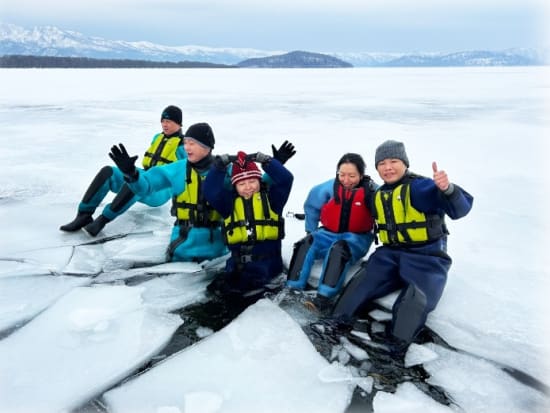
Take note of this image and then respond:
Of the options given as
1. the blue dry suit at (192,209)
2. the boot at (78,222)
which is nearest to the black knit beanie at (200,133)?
the blue dry suit at (192,209)

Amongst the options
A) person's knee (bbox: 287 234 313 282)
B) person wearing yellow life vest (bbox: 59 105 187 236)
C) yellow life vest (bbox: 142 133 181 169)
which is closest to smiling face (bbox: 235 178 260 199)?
person's knee (bbox: 287 234 313 282)

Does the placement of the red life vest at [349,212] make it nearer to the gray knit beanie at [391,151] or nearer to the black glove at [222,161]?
the gray knit beanie at [391,151]

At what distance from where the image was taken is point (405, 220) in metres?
3.07

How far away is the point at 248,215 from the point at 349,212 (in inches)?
30.7

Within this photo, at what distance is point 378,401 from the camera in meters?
2.23

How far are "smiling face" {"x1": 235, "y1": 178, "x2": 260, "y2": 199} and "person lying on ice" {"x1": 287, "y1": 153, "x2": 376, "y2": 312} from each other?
553 millimetres

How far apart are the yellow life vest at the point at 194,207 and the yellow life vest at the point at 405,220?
1435 millimetres

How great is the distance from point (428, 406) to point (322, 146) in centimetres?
626

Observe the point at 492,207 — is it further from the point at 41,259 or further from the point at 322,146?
the point at 41,259

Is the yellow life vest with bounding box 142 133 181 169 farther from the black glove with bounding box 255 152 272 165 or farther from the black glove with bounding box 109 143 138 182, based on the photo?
the black glove with bounding box 255 152 272 165

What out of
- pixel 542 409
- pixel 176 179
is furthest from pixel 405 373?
pixel 176 179

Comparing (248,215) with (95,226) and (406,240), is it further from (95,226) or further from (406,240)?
(95,226)

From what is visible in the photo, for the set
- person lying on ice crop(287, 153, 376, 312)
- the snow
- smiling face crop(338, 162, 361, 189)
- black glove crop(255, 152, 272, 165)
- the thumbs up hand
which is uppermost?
the thumbs up hand

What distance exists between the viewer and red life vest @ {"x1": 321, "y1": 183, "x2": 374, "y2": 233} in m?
3.42
